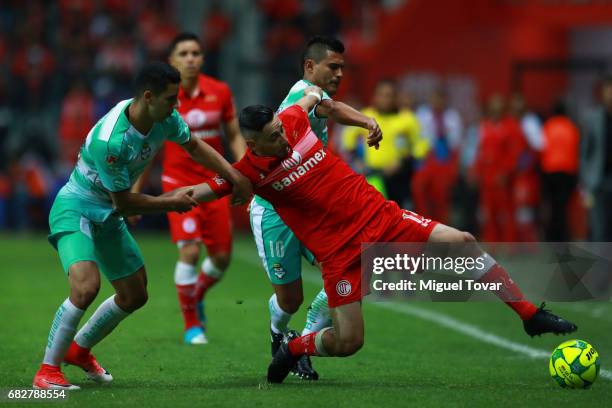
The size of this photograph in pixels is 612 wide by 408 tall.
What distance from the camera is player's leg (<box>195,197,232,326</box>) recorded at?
11195mm

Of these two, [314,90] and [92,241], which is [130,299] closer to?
[92,241]

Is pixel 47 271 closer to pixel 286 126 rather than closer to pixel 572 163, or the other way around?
pixel 572 163

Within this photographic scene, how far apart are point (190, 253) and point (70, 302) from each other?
114 inches

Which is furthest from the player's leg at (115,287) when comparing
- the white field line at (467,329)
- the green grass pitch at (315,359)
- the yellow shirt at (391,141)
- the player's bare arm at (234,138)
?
the yellow shirt at (391,141)

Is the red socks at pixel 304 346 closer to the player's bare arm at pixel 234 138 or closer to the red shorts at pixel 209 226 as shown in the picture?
the red shorts at pixel 209 226

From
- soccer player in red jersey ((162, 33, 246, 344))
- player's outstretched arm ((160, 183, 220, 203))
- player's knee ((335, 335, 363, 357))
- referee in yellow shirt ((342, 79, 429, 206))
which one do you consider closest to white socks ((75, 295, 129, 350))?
player's outstretched arm ((160, 183, 220, 203))

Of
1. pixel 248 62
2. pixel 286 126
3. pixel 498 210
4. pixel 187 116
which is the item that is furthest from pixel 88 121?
pixel 286 126

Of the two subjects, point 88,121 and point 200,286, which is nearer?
point 200,286

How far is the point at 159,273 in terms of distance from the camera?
55.8ft

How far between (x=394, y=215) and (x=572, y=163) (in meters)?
10.9

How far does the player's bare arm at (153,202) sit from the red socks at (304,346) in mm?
1163

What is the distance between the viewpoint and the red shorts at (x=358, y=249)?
8.26 metres

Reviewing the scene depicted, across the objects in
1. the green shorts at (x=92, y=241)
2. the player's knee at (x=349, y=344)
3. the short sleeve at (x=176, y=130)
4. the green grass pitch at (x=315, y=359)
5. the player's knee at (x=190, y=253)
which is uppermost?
the short sleeve at (x=176, y=130)

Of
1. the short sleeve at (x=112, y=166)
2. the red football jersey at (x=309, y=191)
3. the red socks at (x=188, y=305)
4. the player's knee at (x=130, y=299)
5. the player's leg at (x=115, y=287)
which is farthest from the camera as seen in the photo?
the red socks at (x=188, y=305)
